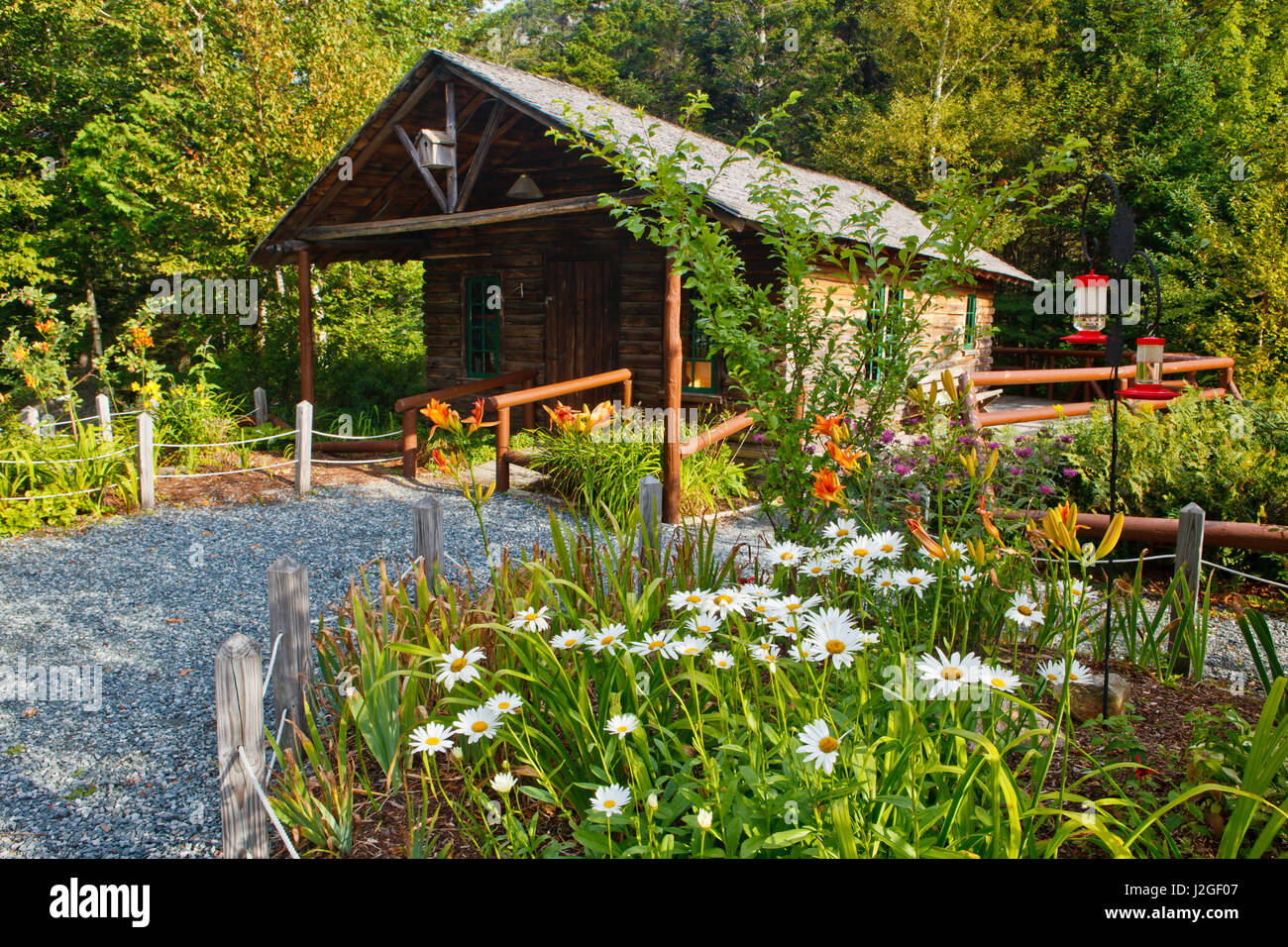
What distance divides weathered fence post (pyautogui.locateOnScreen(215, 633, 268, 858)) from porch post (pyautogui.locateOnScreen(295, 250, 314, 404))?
9.78 m

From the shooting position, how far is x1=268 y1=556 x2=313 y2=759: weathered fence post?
125 inches

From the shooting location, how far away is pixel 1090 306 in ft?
12.4

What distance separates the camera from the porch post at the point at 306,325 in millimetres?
11703

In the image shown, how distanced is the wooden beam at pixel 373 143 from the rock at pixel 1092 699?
30.8ft

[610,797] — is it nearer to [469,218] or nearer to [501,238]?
[469,218]

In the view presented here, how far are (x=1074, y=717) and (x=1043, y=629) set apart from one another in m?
0.39

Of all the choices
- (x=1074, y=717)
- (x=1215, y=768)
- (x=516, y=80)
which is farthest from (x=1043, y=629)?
(x=516, y=80)

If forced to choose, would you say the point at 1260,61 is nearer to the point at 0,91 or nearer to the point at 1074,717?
the point at 1074,717

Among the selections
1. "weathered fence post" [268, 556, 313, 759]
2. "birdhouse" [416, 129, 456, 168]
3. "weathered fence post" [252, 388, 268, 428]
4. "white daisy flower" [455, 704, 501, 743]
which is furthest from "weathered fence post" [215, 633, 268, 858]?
"weathered fence post" [252, 388, 268, 428]

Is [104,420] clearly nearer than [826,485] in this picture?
No

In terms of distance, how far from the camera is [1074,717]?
313 centimetres

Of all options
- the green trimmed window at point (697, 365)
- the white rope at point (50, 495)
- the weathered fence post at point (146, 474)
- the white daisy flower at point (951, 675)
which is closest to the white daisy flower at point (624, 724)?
the white daisy flower at point (951, 675)

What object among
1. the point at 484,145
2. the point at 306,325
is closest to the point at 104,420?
the point at 306,325

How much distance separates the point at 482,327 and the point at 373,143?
341 cm
